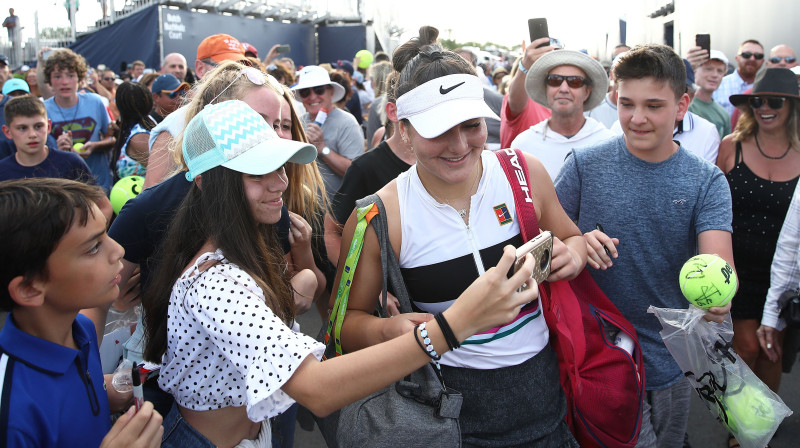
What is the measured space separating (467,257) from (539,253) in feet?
1.04

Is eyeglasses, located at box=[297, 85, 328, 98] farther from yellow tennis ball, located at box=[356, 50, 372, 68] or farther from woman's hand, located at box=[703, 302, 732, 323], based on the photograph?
yellow tennis ball, located at box=[356, 50, 372, 68]

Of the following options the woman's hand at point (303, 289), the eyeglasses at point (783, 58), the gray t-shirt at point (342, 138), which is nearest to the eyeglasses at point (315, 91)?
the gray t-shirt at point (342, 138)

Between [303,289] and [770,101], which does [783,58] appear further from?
[303,289]

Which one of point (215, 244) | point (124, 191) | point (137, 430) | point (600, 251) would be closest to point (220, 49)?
point (124, 191)

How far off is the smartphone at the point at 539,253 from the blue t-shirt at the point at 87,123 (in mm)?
5588

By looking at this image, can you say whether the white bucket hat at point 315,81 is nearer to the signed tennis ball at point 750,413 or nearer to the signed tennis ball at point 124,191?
the signed tennis ball at point 124,191

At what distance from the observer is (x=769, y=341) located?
10.5 feet

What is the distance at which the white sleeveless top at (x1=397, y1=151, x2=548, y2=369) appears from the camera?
6.59 feet

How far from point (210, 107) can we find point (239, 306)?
69cm

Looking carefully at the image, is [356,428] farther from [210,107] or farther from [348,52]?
[348,52]

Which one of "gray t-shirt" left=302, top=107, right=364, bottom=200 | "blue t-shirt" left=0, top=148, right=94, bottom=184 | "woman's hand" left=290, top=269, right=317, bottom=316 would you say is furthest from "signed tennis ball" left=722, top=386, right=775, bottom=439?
"blue t-shirt" left=0, top=148, right=94, bottom=184

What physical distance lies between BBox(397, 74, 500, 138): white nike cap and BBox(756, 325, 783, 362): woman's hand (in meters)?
2.27

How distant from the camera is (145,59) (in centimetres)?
1880

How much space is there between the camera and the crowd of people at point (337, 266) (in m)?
1.49
